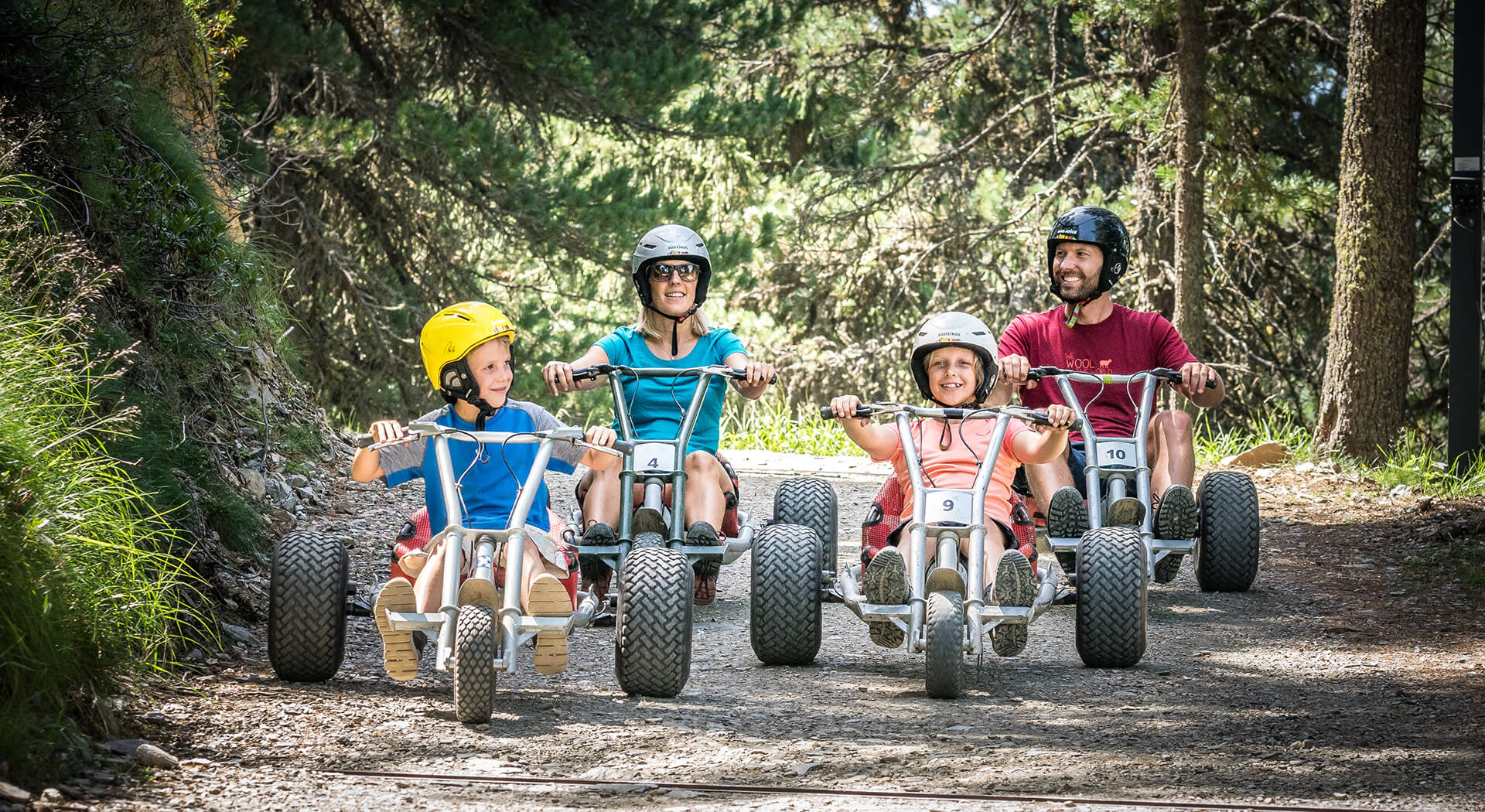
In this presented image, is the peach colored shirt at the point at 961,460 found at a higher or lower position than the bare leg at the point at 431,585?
higher

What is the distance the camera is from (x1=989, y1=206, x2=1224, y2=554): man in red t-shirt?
6734 mm

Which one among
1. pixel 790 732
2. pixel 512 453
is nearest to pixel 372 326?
pixel 512 453

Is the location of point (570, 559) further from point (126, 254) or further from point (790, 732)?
point (126, 254)

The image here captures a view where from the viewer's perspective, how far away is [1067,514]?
6430mm

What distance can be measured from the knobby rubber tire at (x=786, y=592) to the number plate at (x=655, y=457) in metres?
0.90

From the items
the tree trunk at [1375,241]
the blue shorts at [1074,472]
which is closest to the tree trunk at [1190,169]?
the tree trunk at [1375,241]

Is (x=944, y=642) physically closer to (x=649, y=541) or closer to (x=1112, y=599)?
(x=1112, y=599)

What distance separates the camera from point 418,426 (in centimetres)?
483

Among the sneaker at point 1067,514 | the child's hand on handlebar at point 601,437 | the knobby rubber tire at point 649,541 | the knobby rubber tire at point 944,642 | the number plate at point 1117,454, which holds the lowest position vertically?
the knobby rubber tire at point 944,642

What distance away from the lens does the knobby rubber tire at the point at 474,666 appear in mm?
4289

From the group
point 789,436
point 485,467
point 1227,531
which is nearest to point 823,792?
point 485,467

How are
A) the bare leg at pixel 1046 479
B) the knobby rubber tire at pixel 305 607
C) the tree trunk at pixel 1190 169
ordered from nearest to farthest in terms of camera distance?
1. the knobby rubber tire at pixel 305 607
2. the bare leg at pixel 1046 479
3. the tree trunk at pixel 1190 169

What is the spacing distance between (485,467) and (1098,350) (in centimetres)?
343

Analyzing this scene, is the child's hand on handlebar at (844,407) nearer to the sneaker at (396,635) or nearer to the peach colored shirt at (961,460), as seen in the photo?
the peach colored shirt at (961,460)
